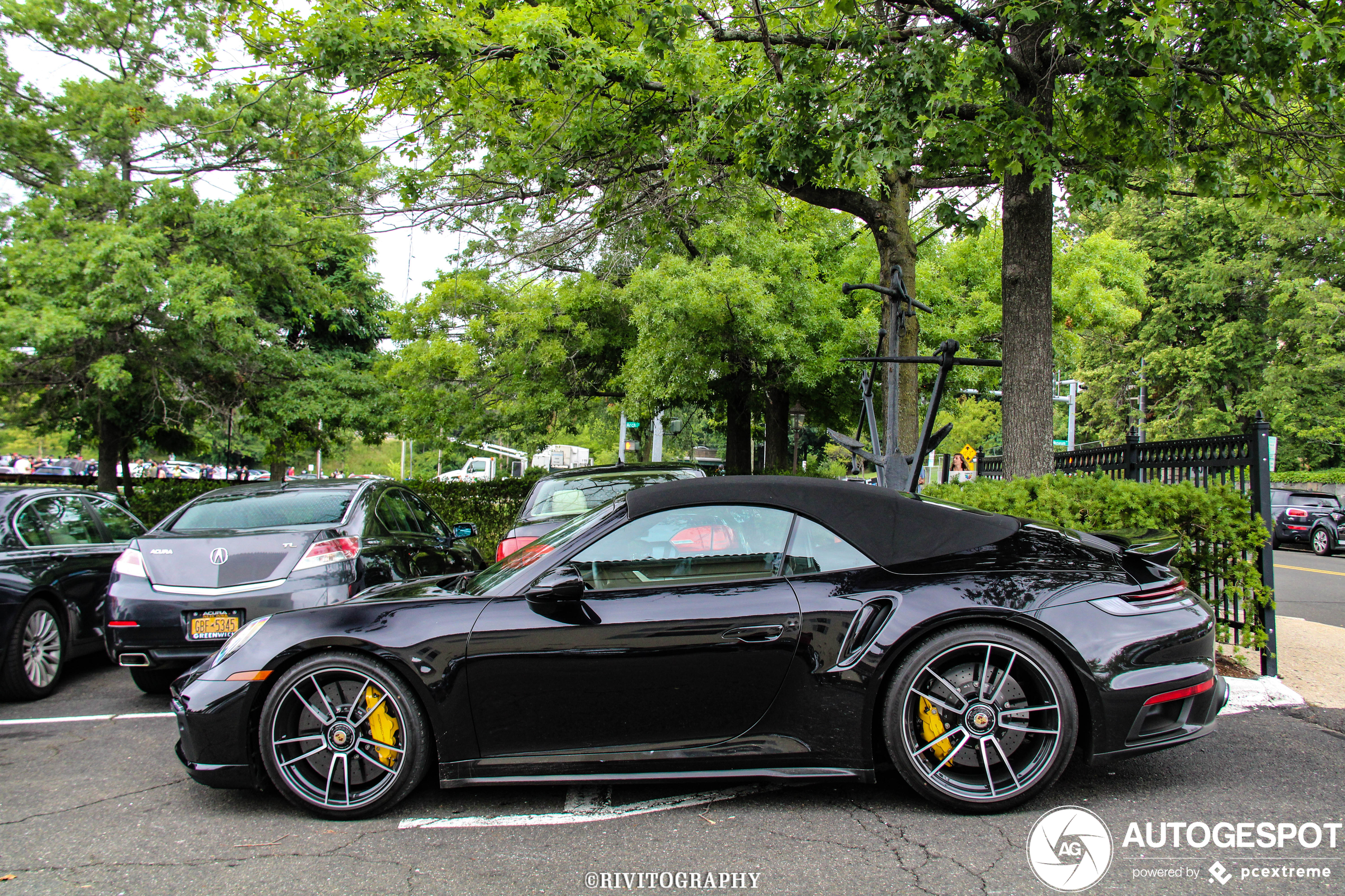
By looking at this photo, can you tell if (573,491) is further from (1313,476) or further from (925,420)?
(1313,476)

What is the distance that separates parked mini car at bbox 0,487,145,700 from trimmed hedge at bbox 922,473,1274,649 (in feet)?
20.3

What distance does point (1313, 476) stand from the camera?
1352 inches

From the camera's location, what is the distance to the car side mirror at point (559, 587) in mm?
3350

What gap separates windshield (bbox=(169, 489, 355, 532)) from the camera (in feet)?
18.9

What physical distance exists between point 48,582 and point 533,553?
4.32m

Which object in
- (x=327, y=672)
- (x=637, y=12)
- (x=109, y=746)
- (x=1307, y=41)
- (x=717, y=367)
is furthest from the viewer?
(x=717, y=367)

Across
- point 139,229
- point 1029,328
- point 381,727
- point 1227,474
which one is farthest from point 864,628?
point 139,229

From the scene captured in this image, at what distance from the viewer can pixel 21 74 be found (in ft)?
52.3

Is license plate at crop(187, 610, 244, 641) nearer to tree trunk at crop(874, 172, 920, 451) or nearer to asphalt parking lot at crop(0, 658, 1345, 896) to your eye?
asphalt parking lot at crop(0, 658, 1345, 896)

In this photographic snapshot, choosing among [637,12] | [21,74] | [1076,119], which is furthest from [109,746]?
[21,74]

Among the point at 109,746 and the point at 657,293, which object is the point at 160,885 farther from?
the point at 657,293

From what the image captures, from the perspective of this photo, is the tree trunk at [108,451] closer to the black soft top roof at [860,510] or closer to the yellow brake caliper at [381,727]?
the yellow brake caliper at [381,727]

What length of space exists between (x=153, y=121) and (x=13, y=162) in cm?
263

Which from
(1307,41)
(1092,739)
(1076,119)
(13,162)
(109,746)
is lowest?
(109,746)
